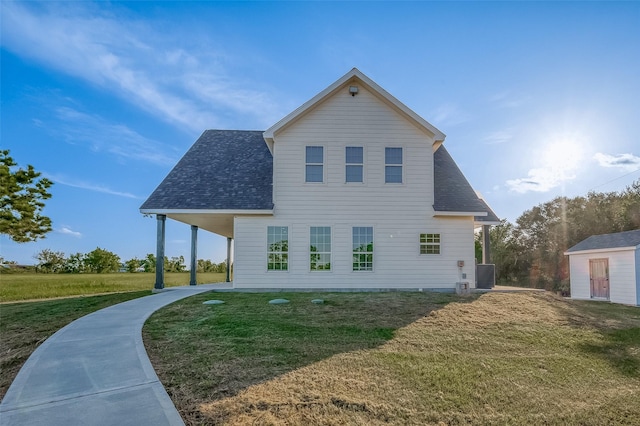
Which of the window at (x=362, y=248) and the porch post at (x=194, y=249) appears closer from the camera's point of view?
the window at (x=362, y=248)

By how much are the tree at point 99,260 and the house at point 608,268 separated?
34.2m

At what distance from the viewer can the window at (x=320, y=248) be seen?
45.5ft

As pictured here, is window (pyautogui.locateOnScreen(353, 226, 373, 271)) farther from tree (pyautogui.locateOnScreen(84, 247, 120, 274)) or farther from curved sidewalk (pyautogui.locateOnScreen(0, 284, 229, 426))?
tree (pyautogui.locateOnScreen(84, 247, 120, 274))

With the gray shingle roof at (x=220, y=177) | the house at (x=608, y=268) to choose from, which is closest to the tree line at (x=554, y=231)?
the house at (x=608, y=268)

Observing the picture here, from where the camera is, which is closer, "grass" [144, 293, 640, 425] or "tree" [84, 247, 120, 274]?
"grass" [144, 293, 640, 425]

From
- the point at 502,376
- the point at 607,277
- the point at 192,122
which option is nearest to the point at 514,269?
the point at 607,277

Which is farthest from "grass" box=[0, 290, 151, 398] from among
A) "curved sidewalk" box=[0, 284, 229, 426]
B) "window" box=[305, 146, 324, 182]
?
"window" box=[305, 146, 324, 182]

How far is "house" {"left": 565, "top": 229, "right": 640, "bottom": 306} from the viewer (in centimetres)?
1681

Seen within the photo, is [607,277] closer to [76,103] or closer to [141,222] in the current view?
[141,222]

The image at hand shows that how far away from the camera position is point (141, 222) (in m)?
15.6

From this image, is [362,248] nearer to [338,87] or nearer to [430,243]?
[430,243]

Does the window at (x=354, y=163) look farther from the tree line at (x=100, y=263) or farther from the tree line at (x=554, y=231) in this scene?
the tree line at (x=554, y=231)

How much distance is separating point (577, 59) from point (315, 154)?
972 centimetres

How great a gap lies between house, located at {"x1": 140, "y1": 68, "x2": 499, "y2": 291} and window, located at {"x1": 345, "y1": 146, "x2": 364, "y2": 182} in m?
0.04
